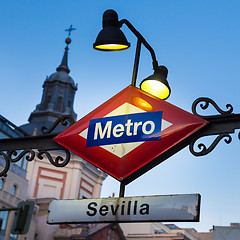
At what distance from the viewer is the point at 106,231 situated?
156 feet

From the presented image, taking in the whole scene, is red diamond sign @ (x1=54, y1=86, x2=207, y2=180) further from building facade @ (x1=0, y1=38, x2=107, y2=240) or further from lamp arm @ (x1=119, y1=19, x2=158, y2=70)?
building facade @ (x1=0, y1=38, x2=107, y2=240)

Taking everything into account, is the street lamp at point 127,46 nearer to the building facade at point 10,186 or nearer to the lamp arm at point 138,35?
the lamp arm at point 138,35

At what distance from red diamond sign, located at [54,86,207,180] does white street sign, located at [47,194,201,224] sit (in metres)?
0.47

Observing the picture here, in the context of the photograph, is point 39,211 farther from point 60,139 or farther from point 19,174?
point 60,139

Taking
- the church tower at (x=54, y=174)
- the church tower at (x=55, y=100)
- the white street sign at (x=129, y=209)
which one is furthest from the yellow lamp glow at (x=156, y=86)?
the church tower at (x=55, y=100)

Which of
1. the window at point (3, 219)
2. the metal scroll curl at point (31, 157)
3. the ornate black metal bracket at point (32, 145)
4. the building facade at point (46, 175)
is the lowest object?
the metal scroll curl at point (31, 157)

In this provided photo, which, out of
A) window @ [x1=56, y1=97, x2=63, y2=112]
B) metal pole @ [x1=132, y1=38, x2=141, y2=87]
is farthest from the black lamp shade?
window @ [x1=56, y1=97, x2=63, y2=112]

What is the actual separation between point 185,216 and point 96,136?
1.38 m

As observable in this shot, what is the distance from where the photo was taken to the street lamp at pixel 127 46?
5.69 m

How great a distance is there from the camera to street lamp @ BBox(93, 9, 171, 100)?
18.7 feet

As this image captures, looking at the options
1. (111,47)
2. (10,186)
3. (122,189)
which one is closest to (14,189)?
(10,186)

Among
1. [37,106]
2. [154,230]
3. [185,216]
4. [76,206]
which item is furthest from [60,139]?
[37,106]

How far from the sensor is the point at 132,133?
5285 millimetres

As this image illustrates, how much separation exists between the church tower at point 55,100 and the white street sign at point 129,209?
52.0 m
